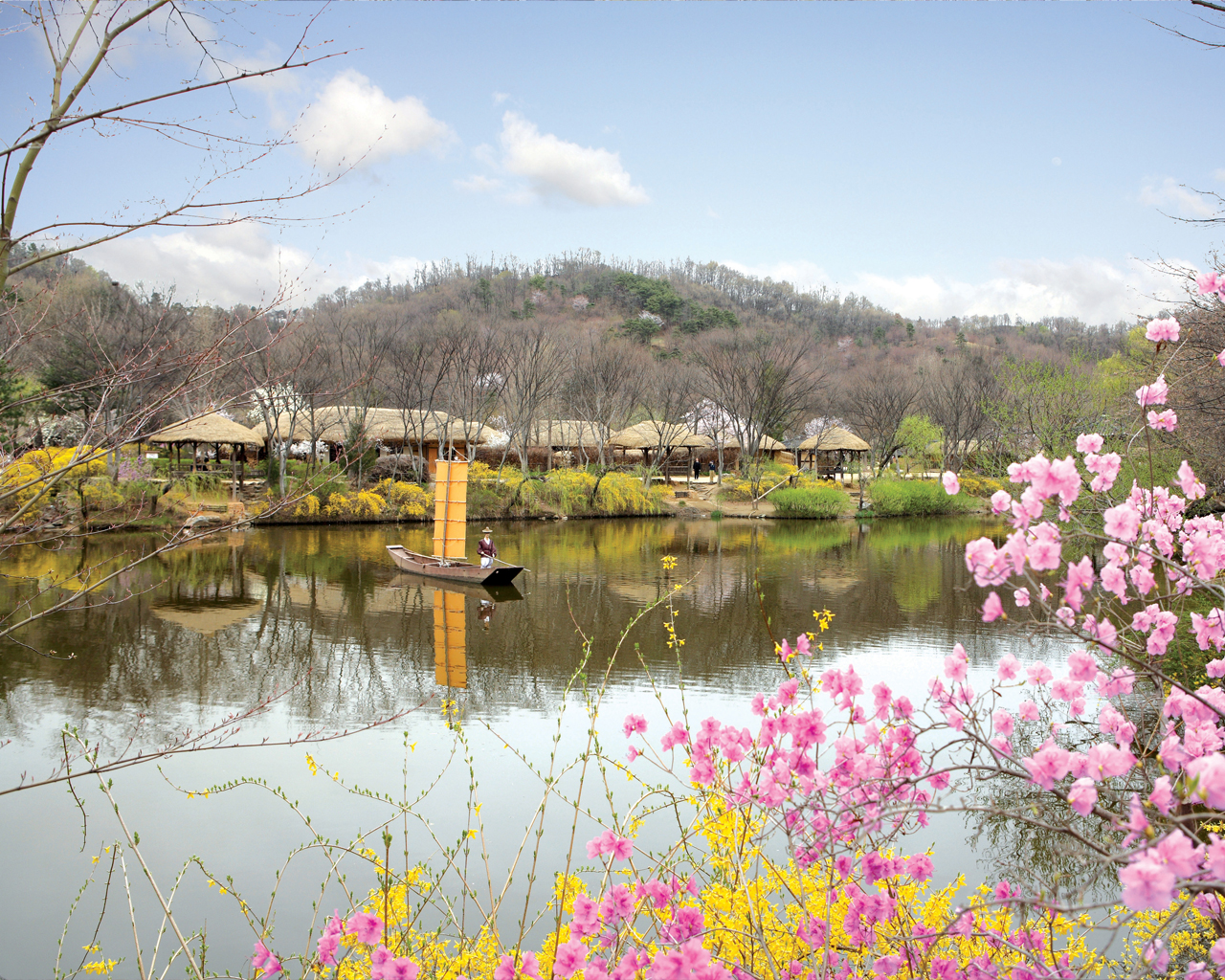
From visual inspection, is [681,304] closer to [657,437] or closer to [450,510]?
[657,437]

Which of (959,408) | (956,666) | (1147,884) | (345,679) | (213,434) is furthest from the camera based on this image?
(959,408)

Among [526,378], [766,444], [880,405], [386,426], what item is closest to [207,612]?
[386,426]

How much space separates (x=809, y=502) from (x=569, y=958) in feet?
102

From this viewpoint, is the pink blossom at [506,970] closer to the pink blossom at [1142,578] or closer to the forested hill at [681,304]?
the pink blossom at [1142,578]

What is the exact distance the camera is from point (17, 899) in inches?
189

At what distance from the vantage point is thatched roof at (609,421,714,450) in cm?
3719

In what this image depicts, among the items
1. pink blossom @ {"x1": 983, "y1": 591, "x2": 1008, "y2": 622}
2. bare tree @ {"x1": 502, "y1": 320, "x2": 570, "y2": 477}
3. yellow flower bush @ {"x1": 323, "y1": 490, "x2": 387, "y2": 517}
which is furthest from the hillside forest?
yellow flower bush @ {"x1": 323, "y1": 490, "x2": 387, "y2": 517}

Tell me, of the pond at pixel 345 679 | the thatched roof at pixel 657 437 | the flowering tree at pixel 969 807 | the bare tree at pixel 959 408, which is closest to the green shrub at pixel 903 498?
the bare tree at pixel 959 408

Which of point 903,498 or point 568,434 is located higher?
point 568,434

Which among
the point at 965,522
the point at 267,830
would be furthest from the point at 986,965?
the point at 965,522

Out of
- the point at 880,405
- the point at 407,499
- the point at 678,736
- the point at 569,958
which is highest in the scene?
the point at 880,405

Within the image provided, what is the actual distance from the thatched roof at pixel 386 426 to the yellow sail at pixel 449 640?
16159mm

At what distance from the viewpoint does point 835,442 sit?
40.8 meters

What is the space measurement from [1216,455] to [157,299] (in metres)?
35.4
